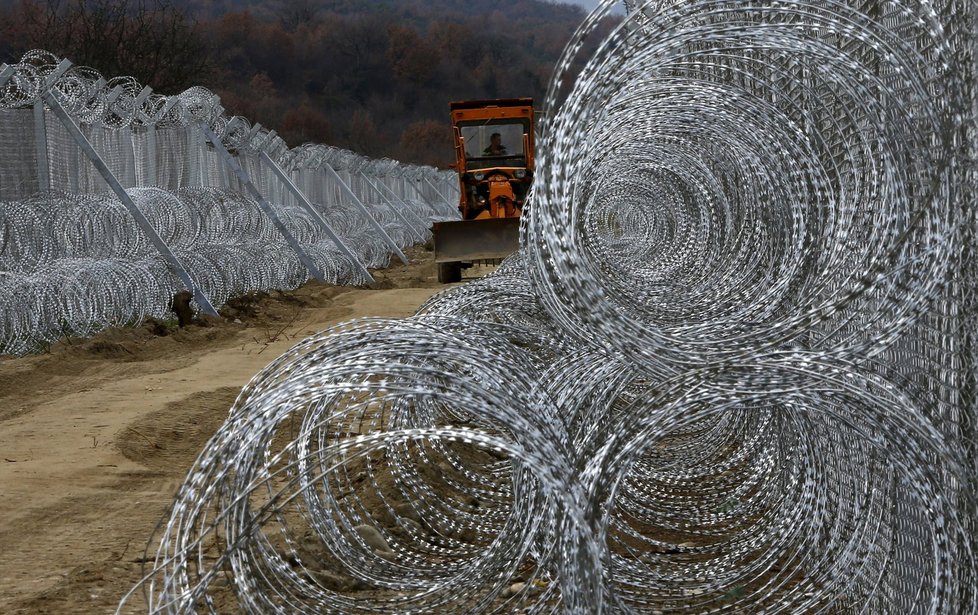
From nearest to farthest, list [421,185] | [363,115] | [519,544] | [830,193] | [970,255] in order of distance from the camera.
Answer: [970,255], [519,544], [830,193], [421,185], [363,115]

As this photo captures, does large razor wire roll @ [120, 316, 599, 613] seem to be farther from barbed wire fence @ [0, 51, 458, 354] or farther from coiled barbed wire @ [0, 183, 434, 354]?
barbed wire fence @ [0, 51, 458, 354]

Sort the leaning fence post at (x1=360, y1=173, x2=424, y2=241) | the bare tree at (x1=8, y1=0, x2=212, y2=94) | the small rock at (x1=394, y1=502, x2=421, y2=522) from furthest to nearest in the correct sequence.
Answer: the bare tree at (x1=8, y1=0, x2=212, y2=94), the leaning fence post at (x1=360, y1=173, x2=424, y2=241), the small rock at (x1=394, y1=502, x2=421, y2=522)

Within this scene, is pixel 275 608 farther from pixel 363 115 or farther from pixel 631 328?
pixel 363 115

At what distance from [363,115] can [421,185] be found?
36654 mm

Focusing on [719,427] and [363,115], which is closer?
[719,427]

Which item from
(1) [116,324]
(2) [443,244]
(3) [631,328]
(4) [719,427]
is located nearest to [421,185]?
(2) [443,244]

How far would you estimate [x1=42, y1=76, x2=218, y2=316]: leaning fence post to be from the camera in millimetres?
12766

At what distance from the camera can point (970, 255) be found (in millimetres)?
3158

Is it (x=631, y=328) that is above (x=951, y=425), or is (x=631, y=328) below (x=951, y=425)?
above

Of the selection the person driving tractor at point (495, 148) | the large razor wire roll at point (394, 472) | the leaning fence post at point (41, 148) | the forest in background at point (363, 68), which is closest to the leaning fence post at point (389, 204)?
the person driving tractor at point (495, 148)

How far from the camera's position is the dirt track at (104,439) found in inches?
200

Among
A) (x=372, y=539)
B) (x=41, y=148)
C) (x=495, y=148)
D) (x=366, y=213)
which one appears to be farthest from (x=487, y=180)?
(x=372, y=539)

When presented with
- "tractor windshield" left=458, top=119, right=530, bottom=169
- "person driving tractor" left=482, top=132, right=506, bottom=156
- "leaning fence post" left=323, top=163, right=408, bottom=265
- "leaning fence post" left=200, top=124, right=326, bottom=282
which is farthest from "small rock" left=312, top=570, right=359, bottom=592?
"leaning fence post" left=323, top=163, right=408, bottom=265

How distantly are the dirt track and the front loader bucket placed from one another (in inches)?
95.2
